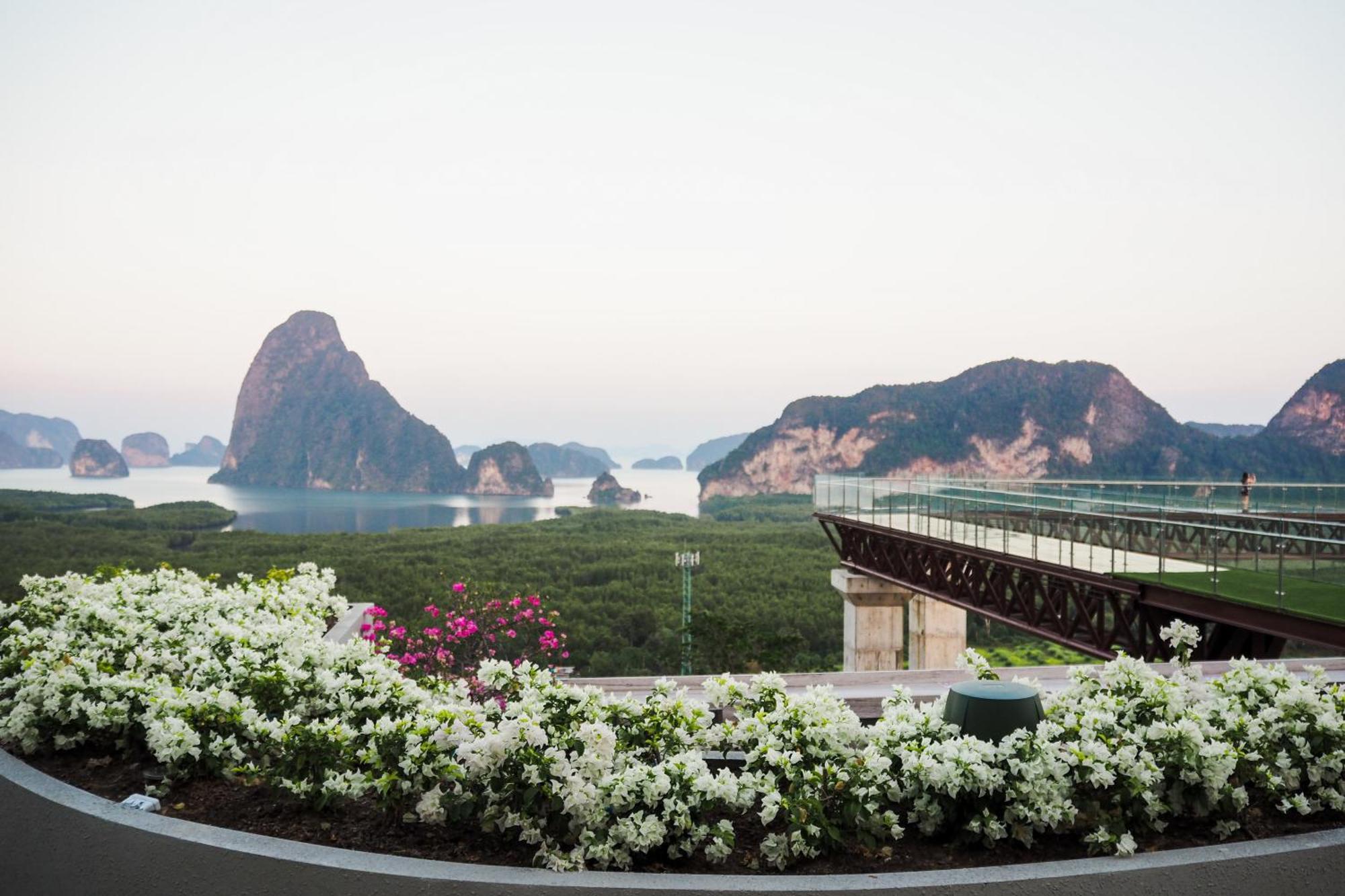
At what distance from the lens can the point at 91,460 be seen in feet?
552

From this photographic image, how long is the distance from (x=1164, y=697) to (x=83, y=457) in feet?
665

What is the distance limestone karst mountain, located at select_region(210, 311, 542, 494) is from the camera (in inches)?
6540

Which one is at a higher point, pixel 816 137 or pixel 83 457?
pixel 816 137

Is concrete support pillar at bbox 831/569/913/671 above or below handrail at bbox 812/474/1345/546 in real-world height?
below

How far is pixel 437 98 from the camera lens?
25500 millimetres

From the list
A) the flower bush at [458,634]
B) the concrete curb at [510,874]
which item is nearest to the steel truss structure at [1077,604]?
the concrete curb at [510,874]

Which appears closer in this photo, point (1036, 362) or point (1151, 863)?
point (1151, 863)

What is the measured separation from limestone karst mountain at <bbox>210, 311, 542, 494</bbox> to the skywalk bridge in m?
141

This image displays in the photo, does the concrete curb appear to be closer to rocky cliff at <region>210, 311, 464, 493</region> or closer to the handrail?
the handrail

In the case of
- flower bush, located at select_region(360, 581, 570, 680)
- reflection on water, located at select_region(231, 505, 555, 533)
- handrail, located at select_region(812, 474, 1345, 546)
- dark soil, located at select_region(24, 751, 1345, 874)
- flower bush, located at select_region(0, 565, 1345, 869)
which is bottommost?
reflection on water, located at select_region(231, 505, 555, 533)

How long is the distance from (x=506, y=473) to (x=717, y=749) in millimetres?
153916

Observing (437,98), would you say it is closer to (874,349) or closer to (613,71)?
(613,71)

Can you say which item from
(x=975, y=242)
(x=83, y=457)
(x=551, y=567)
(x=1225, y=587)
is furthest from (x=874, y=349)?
(x=83, y=457)

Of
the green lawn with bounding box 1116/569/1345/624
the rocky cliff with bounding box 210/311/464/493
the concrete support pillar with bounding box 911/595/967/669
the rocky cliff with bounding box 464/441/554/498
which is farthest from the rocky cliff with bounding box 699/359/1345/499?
the green lawn with bounding box 1116/569/1345/624
